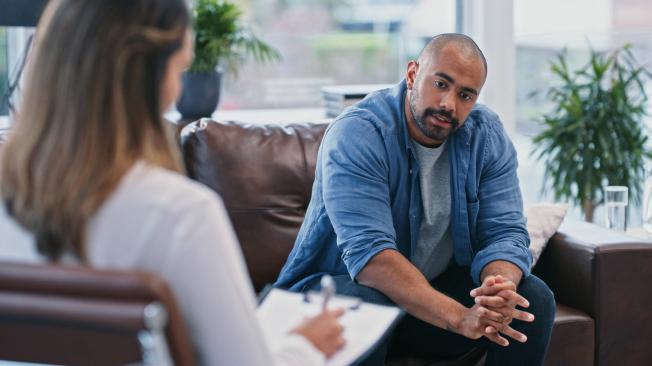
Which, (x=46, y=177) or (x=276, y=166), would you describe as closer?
Result: (x=46, y=177)

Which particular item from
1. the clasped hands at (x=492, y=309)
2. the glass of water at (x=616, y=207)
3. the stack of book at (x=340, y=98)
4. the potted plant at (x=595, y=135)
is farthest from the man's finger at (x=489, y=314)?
the potted plant at (x=595, y=135)

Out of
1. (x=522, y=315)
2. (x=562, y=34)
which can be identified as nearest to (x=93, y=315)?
(x=522, y=315)

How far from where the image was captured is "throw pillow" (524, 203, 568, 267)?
2.66m

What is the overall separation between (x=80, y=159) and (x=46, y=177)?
49mm

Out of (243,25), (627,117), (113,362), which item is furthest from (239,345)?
(627,117)

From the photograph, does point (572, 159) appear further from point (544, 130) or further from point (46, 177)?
point (46, 177)

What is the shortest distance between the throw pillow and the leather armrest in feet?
0.15

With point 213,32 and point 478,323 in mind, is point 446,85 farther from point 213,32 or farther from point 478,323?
point 213,32

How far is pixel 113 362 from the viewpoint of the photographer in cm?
113

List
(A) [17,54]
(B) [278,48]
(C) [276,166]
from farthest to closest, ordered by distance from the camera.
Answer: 1. (B) [278,48]
2. (A) [17,54]
3. (C) [276,166]

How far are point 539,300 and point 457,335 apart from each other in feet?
0.72

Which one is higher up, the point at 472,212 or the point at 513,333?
the point at 472,212

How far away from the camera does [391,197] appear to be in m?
2.40

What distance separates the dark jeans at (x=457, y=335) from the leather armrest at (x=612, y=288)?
25 cm
